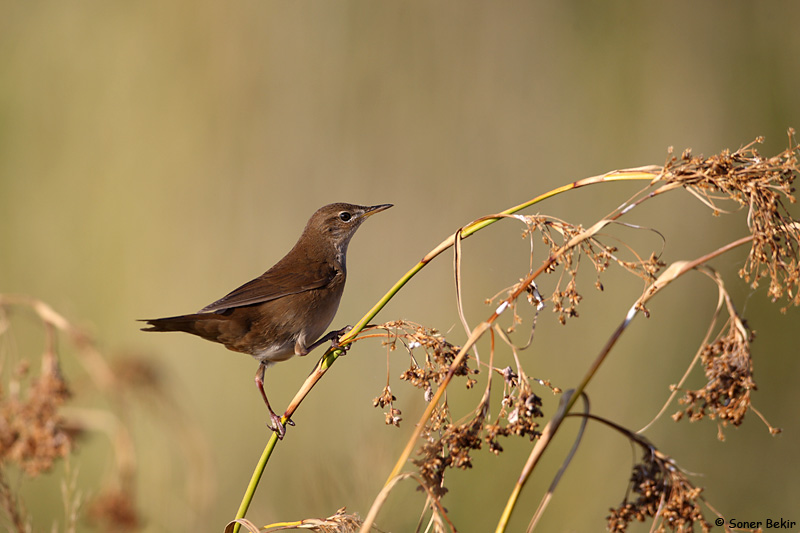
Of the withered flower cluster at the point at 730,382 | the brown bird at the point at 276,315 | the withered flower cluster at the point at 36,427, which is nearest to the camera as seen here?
the withered flower cluster at the point at 730,382

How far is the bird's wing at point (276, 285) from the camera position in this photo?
314 cm

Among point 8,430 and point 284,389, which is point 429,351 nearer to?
point 8,430

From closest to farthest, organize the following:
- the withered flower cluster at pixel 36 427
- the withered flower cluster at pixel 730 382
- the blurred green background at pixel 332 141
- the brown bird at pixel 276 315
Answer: the withered flower cluster at pixel 730 382
the withered flower cluster at pixel 36 427
the brown bird at pixel 276 315
the blurred green background at pixel 332 141

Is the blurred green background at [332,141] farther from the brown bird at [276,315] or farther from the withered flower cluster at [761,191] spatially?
the withered flower cluster at [761,191]

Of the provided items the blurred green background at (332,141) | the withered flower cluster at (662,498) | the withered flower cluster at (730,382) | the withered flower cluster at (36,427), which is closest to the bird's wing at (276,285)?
the withered flower cluster at (36,427)

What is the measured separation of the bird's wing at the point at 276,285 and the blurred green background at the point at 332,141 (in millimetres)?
1573

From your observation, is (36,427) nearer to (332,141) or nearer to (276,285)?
(276,285)

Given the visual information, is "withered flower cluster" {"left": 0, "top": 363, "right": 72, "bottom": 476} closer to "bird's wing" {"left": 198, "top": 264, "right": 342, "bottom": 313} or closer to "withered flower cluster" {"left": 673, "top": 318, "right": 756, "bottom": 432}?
"bird's wing" {"left": 198, "top": 264, "right": 342, "bottom": 313}

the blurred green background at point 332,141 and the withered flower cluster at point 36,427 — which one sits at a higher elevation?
the blurred green background at point 332,141

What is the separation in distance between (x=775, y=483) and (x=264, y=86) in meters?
4.65

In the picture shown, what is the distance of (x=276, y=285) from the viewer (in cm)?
333

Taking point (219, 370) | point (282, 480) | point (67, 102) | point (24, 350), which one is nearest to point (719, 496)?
point (282, 480)

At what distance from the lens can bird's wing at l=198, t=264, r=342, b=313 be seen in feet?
10.3

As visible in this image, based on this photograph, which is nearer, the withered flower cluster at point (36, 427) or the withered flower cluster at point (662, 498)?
the withered flower cluster at point (662, 498)
